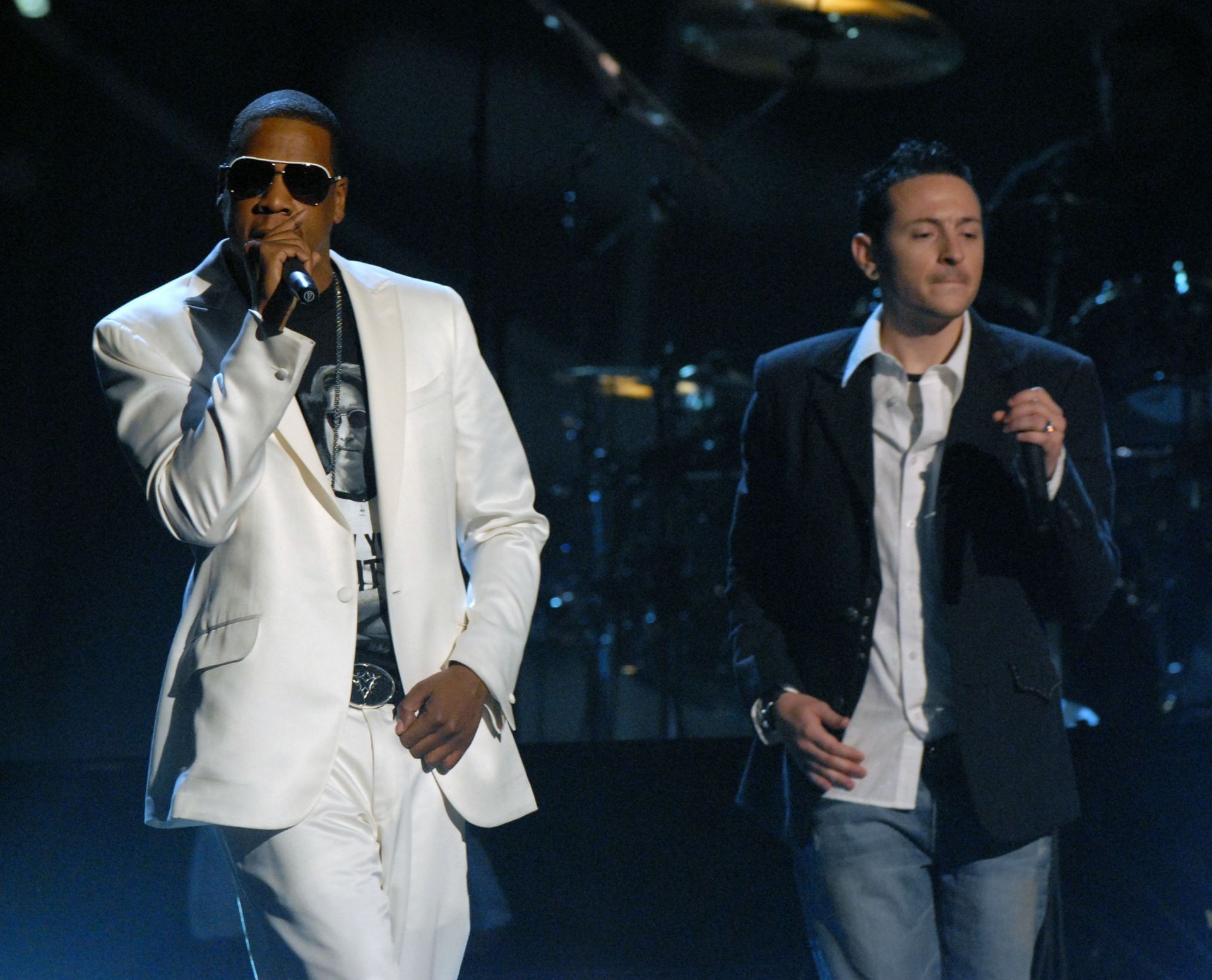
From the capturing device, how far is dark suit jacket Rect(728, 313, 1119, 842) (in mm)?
2299

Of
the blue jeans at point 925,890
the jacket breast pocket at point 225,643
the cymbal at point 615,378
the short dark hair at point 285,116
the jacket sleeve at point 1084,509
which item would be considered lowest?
the blue jeans at point 925,890

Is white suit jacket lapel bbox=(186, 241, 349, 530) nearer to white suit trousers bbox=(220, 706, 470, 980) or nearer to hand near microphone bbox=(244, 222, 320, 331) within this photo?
hand near microphone bbox=(244, 222, 320, 331)

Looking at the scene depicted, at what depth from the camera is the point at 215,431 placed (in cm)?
189

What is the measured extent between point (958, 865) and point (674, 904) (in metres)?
1.36

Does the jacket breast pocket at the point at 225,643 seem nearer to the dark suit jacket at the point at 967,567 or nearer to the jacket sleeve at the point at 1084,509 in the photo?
the dark suit jacket at the point at 967,567

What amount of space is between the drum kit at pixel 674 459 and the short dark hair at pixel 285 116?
317 centimetres

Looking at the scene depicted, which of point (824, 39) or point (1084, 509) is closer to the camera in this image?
point (1084, 509)

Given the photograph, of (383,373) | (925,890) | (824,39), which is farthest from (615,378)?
(383,373)

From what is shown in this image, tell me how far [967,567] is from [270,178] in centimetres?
136

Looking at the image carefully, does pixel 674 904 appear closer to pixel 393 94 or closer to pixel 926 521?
pixel 926 521

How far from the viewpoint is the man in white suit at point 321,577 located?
190 centimetres

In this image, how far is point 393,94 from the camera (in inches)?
220

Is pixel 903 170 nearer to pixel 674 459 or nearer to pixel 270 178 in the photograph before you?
pixel 270 178

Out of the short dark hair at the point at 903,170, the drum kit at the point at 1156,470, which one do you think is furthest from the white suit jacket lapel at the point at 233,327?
the drum kit at the point at 1156,470
